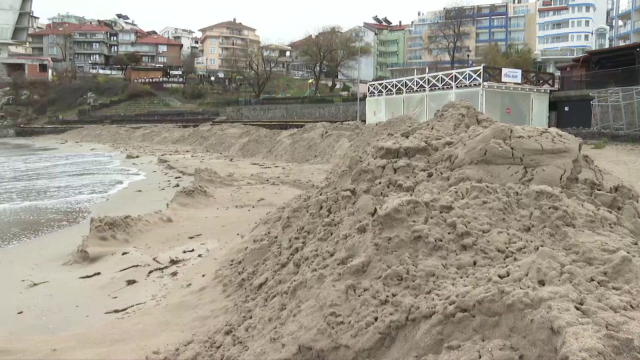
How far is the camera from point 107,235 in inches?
329

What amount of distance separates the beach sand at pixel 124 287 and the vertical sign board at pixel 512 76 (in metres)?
11.1

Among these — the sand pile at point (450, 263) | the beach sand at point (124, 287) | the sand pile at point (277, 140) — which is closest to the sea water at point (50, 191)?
the beach sand at point (124, 287)

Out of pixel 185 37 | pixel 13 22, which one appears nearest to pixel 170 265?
pixel 13 22

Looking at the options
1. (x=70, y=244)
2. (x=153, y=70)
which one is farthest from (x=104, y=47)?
(x=70, y=244)

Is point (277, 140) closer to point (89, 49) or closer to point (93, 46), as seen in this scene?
point (93, 46)

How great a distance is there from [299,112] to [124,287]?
1537 inches

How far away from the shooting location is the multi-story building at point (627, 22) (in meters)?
50.6

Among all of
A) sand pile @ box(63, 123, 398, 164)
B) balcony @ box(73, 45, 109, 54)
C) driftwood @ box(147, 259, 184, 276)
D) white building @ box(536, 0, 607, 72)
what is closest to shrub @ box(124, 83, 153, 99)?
sand pile @ box(63, 123, 398, 164)

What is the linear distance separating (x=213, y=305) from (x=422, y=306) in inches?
102

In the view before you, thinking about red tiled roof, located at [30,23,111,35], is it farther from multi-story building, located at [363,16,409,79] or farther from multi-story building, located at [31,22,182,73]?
multi-story building, located at [363,16,409,79]

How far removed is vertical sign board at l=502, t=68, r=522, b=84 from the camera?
1912 centimetres

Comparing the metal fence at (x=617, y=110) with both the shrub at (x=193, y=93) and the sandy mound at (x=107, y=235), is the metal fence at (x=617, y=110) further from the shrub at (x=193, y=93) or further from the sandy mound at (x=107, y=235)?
the shrub at (x=193, y=93)

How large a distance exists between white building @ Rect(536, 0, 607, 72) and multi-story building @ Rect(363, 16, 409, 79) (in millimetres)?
23702

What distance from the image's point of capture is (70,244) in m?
9.02
